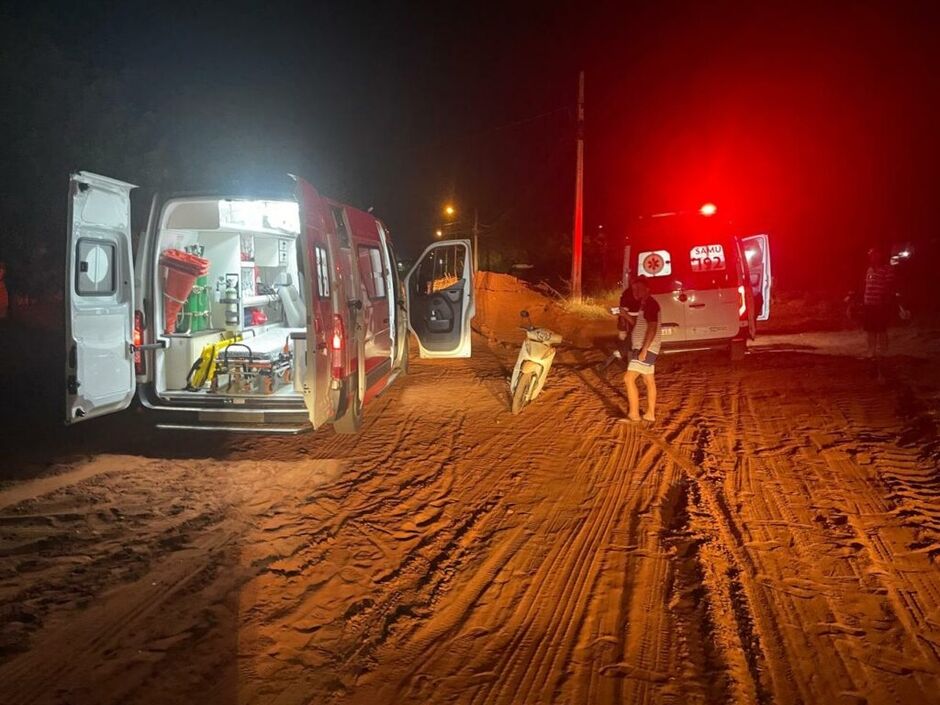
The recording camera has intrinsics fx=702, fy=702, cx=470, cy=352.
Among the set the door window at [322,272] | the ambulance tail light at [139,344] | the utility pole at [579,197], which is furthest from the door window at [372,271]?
the utility pole at [579,197]

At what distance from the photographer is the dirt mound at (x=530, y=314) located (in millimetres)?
17812

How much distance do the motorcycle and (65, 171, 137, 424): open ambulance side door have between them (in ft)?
14.4

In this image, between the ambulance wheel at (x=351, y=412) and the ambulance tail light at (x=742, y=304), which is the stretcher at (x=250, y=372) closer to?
the ambulance wheel at (x=351, y=412)

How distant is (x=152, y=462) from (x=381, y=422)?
2639 mm

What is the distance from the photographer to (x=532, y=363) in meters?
8.76

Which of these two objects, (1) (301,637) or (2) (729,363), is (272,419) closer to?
(1) (301,637)

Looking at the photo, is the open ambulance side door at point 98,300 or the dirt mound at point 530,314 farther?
the dirt mound at point 530,314

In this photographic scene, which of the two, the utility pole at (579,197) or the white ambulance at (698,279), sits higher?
the utility pole at (579,197)

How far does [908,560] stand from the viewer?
4.52m

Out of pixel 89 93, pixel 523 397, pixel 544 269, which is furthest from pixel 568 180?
pixel 523 397

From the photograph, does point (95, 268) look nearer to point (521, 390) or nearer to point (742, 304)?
point (521, 390)

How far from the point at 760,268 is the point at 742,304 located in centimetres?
232

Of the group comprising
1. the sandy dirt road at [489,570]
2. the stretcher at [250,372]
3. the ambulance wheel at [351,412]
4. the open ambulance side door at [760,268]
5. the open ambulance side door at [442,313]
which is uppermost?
the open ambulance side door at [760,268]

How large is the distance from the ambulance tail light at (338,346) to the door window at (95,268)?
2075 mm
